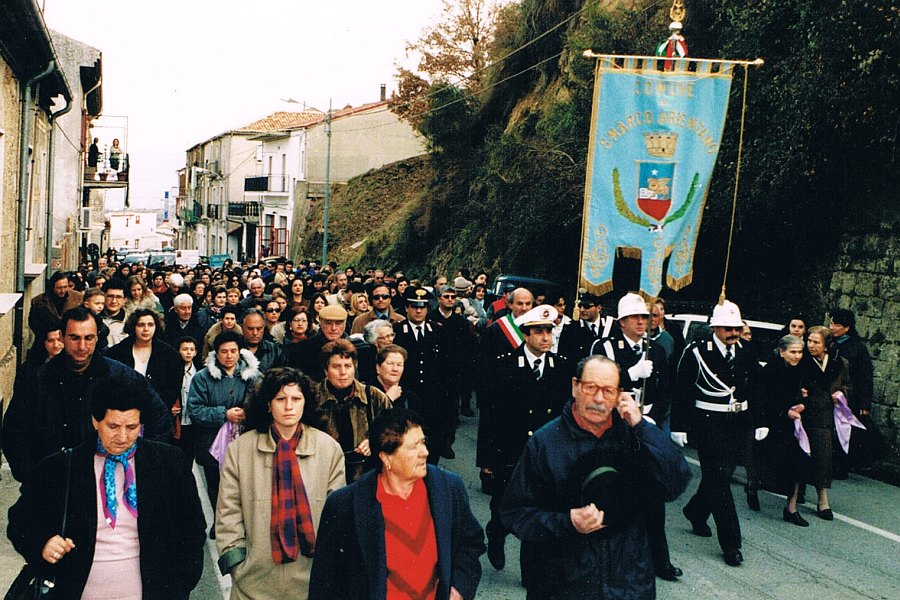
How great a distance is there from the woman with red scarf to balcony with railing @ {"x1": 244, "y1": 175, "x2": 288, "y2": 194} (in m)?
54.4

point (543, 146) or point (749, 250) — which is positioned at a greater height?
point (543, 146)

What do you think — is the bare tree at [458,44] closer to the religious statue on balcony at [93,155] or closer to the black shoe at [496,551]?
the religious statue on balcony at [93,155]

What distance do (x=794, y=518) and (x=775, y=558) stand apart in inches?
51.6

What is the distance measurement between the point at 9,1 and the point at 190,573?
300 inches

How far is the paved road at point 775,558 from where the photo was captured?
6832 mm

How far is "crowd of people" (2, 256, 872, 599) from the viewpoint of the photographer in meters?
3.98

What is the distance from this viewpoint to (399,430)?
4035 mm

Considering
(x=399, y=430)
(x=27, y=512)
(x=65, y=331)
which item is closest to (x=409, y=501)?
(x=399, y=430)

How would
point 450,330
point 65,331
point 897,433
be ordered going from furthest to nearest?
point 897,433, point 450,330, point 65,331

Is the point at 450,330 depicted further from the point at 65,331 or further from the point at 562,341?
the point at 65,331

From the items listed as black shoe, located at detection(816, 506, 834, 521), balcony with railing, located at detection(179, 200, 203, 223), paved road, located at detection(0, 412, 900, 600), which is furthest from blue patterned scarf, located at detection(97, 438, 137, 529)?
balcony with railing, located at detection(179, 200, 203, 223)

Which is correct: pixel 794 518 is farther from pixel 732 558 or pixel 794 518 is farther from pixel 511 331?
pixel 511 331

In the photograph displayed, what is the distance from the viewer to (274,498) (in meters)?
4.54

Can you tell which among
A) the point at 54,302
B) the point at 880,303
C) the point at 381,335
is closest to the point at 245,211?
the point at 54,302
